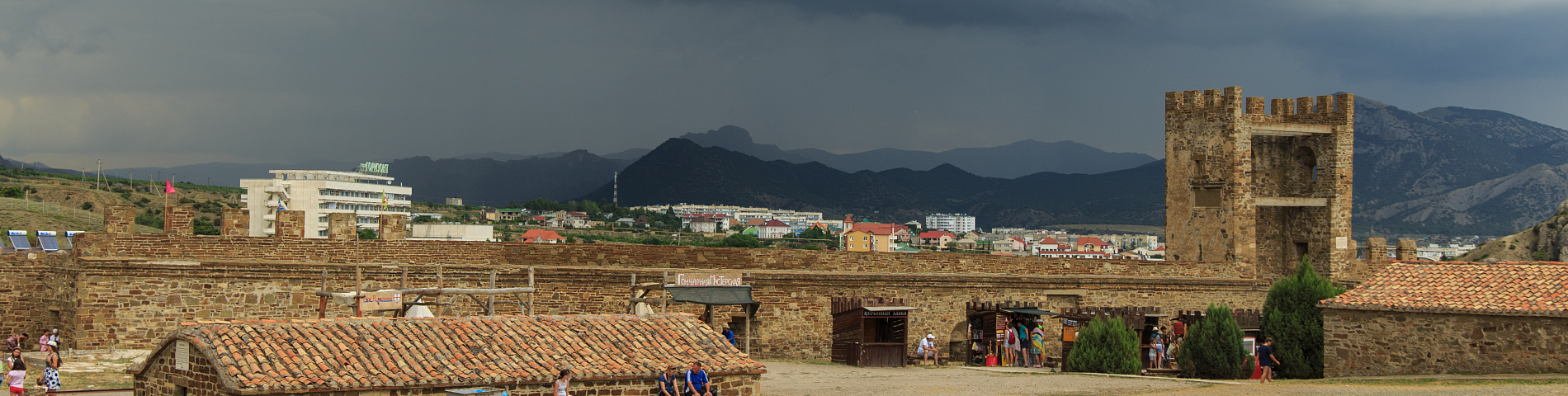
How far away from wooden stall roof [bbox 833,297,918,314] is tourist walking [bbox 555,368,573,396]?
8.95 meters

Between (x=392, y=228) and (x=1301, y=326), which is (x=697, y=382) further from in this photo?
(x=1301, y=326)

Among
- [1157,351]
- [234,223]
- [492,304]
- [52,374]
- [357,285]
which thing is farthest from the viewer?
[1157,351]

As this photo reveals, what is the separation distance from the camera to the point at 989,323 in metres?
25.7

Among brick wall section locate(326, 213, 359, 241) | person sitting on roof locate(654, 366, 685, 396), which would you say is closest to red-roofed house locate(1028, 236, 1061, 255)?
brick wall section locate(326, 213, 359, 241)

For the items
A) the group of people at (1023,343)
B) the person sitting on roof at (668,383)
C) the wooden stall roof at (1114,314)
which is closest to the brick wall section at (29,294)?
the person sitting on roof at (668,383)

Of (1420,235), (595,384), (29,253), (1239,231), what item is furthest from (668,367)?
(1420,235)

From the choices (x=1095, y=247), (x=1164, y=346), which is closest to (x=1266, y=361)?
(x=1164, y=346)

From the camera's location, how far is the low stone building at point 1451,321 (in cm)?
1966

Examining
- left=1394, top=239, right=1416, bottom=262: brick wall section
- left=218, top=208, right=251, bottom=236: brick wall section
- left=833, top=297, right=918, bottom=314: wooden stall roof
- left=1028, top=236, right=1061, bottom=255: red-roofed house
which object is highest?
left=218, top=208, right=251, bottom=236: brick wall section

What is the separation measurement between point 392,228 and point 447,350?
357 inches

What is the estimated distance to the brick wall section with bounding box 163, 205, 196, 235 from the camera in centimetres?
2245

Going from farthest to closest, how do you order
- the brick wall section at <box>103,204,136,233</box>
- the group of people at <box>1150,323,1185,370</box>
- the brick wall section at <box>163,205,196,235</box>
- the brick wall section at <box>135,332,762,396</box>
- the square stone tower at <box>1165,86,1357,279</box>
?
the square stone tower at <box>1165,86,1357,279</box> → the group of people at <box>1150,323,1185,370</box> → the brick wall section at <box>163,205,196,235</box> → the brick wall section at <box>103,204,136,233</box> → the brick wall section at <box>135,332,762,396</box>

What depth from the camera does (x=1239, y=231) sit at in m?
30.0

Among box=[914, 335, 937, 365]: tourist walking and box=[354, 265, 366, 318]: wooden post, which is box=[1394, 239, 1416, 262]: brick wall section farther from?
box=[354, 265, 366, 318]: wooden post
